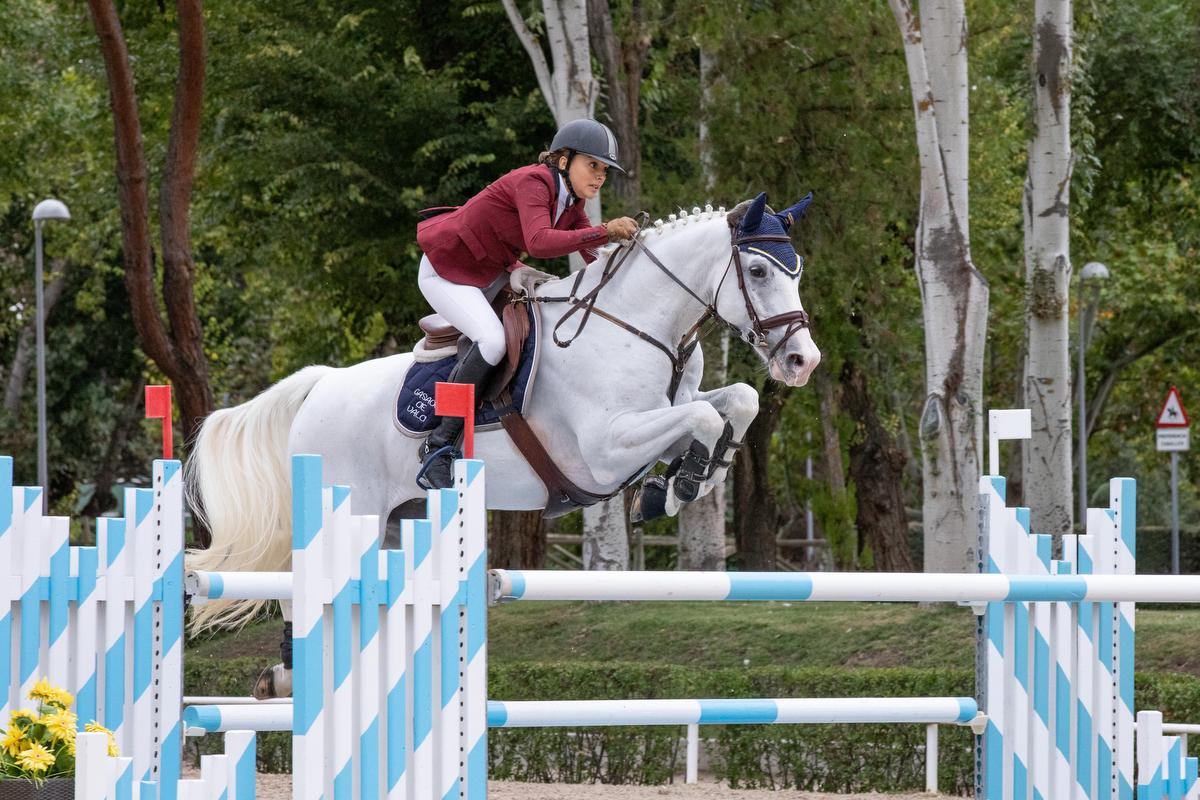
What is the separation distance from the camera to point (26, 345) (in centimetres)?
2809

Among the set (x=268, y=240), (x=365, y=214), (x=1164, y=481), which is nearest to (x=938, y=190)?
(x=365, y=214)

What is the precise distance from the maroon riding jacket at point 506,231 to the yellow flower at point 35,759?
236 cm

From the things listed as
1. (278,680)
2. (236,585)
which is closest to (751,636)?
(278,680)

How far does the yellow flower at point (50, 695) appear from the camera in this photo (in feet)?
13.2

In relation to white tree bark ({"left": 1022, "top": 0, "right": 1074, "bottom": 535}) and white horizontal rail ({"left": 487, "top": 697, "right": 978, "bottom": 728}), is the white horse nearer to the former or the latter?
white horizontal rail ({"left": 487, "top": 697, "right": 978, "bottom": 728})

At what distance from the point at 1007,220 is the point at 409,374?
14.6 metres

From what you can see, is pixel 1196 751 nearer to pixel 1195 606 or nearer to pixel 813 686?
pixel 813 686

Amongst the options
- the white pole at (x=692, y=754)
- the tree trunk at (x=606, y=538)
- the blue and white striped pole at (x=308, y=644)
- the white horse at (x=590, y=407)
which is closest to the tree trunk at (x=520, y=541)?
the tree trunk at (x=606, y=538)

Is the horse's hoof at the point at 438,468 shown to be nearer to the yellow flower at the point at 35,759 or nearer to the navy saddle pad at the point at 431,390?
the navy saddle pad at the point at 431,390

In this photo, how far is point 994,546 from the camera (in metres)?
4.70

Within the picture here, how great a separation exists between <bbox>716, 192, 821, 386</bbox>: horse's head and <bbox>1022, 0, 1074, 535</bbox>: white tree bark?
19.7ft

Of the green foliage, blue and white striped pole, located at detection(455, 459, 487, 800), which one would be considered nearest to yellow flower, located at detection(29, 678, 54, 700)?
blue and white striped pole, located at detection(455, 459, 487, 800)

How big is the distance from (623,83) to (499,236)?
8.77m

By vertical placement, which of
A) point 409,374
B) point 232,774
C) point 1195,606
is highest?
point 409,374
